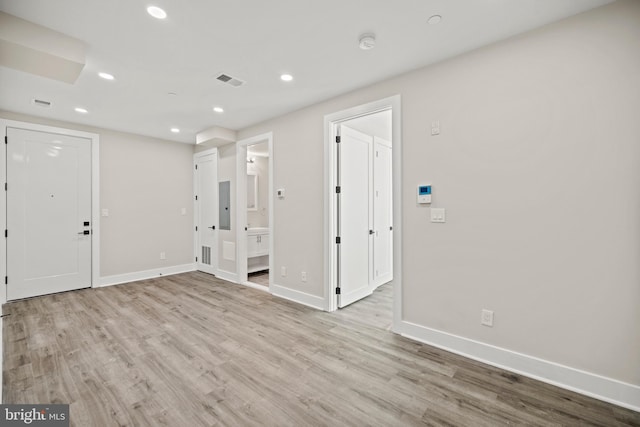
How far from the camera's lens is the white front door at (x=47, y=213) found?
12.9ft

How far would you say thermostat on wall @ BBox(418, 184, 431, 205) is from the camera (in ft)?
8.66

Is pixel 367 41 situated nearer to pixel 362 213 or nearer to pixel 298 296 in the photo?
pixel 362 213

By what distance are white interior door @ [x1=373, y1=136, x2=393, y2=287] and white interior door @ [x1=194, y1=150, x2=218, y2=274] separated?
10.2ft

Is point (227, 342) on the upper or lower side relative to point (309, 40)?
lower

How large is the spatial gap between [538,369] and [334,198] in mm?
2505

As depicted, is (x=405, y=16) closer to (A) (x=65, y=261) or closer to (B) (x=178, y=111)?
(B) (x=178, y=111)

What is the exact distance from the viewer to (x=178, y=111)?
3.94m

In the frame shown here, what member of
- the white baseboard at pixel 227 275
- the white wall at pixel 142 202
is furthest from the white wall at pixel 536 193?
the white wall at pixel 142 202

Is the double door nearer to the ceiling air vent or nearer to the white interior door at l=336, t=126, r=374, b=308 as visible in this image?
the white interior door at l=336, t=126, r=374, b=308

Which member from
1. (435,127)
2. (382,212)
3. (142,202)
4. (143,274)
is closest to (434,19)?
(435,127)

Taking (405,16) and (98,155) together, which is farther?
(98,155)

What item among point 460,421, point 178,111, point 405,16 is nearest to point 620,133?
point 405,16

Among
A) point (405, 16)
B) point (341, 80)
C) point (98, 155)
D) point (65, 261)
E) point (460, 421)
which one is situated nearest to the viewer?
point (460, 421)

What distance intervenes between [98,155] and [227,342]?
162 inches
